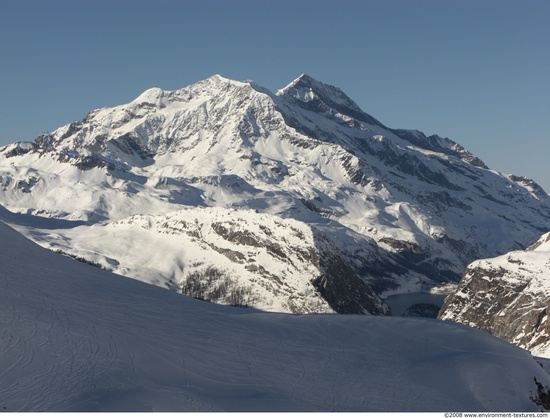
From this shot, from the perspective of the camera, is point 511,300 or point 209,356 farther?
point 511,300

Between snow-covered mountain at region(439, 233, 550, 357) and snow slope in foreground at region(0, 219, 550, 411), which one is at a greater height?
snow-covered mountain at region(439, 233, 550, 357)

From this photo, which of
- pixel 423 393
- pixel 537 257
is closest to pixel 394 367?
pixel 423 393

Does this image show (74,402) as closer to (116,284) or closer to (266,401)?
(266,401)

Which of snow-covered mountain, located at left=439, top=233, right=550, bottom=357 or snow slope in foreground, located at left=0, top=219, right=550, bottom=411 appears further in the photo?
snow-covered mountain, located at left=439, top=233, right=550, bottom=357

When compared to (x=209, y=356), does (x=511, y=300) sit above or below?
above
